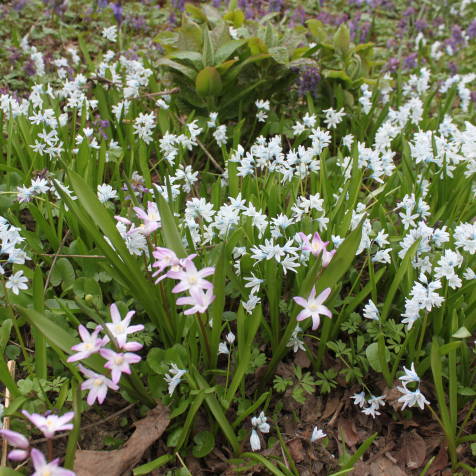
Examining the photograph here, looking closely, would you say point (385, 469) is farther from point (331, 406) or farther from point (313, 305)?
point (313, 305)

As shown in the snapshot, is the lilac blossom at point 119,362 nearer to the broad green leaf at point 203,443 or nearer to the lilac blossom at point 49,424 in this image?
the lilac blossom at point 49,424

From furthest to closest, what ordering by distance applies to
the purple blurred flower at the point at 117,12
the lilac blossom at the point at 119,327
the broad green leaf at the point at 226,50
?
1. the purple blurred flower at the point at 117,12
2. the broad green leaf at the point at 226,50
3. the lilac blossom at the point at 119,327

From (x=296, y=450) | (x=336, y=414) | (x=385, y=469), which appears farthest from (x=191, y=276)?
(x=385, y=469)

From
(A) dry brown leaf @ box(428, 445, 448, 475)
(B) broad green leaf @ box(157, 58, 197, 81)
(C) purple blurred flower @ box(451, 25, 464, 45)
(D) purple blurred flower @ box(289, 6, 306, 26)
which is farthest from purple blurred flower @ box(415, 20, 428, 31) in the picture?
(A) dry brown leaf @ box(428, 445, 448, 475)

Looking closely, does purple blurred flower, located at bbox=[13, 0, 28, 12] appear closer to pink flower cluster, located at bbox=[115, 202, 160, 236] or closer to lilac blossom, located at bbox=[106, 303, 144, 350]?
pink flower cluster, located at bbox=[115, 202, 160, 236]

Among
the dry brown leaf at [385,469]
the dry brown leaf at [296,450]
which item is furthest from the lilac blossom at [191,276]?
the dry brown leaf at [385,469]

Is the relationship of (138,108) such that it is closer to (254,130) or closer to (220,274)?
(254,130)

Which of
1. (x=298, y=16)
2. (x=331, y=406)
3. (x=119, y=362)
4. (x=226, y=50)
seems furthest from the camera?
(x=298, y=16)
